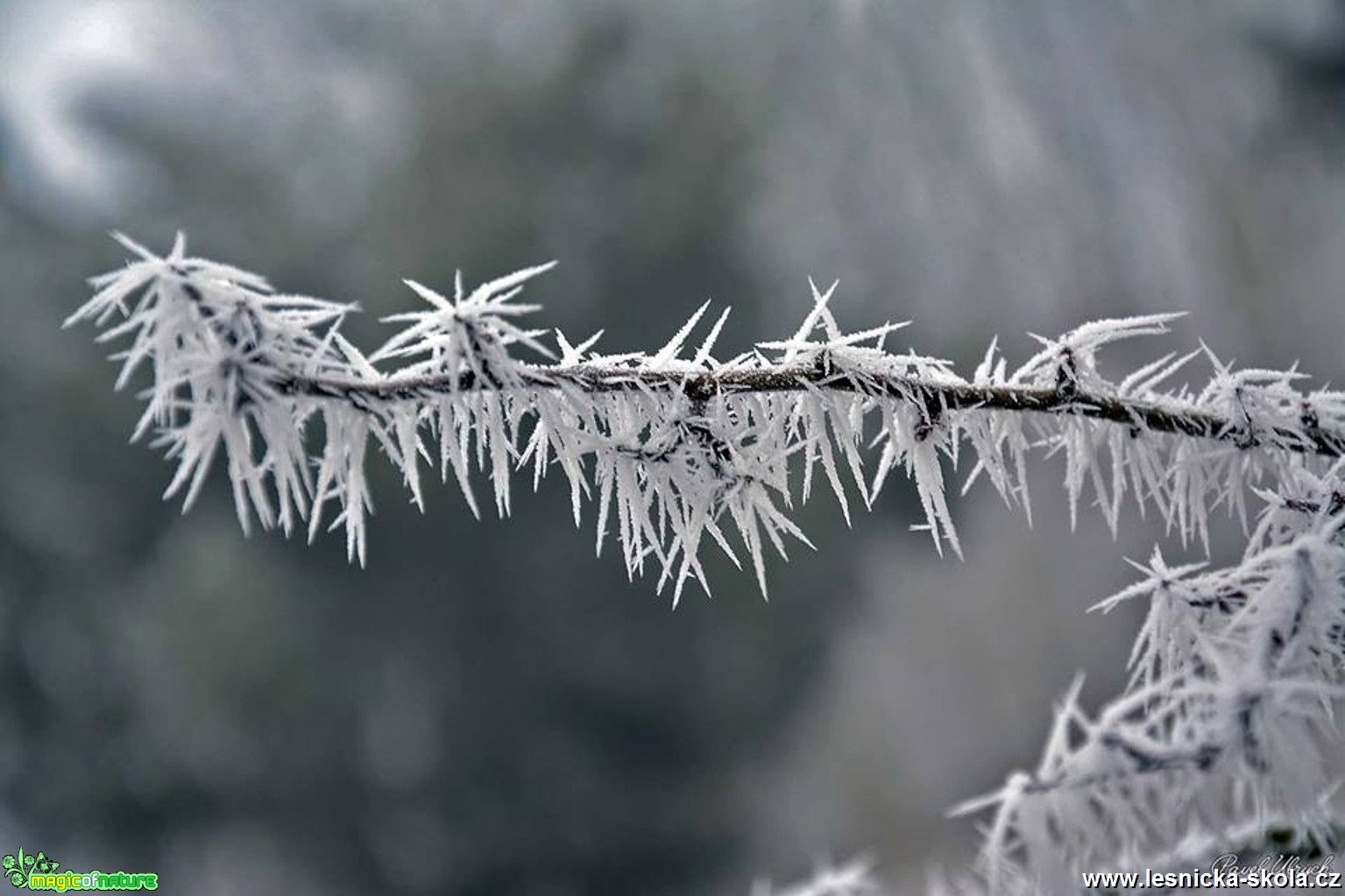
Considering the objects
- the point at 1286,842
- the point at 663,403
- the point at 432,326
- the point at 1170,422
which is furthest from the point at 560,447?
the point at 1286,842

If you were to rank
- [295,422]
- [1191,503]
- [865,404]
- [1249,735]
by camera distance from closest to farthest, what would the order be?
[1249,735]
[295,422]
[865,404]
[1191,503]

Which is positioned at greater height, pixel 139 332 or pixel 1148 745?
pixel 139 332

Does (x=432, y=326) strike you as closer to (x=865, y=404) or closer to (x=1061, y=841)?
(x=865, y=404)

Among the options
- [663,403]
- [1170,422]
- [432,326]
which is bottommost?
[1170,422]

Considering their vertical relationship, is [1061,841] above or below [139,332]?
below

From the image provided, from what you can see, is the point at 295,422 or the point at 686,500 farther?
the point at 686,500

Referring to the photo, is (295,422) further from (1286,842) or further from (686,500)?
(1286,842)

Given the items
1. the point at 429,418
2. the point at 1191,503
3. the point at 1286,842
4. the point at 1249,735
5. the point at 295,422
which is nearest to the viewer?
the point at 1249,735

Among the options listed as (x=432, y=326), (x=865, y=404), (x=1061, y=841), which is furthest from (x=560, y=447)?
(x=1061, y=841)

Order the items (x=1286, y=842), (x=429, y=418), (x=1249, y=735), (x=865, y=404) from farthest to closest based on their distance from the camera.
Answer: (x=1286, y=842) → (x=865, y=404) → (x=429, y=418) → (x=1249, y=735)
